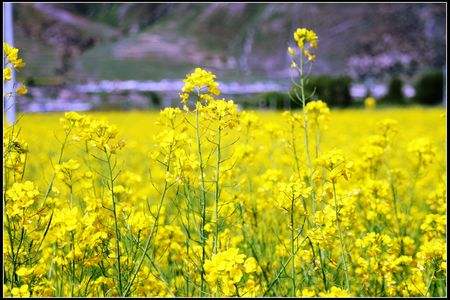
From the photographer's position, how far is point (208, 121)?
8.87 feet

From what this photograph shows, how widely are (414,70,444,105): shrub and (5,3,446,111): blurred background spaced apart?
0.04m

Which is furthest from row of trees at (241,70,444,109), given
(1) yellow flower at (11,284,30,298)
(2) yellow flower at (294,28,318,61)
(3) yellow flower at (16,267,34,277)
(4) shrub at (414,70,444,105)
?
(1) yellow flower at (11,284,30,298)

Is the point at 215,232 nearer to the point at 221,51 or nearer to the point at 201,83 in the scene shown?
the point at 201,83

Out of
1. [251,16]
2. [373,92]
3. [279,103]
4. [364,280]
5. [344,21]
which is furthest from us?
[344,21]

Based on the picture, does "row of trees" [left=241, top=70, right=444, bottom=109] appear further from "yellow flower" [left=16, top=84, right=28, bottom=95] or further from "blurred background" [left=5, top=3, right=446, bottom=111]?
"yellow flower" [left=16, top=84, right=28, bottom=95]

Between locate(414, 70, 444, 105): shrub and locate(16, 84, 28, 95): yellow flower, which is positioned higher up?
locate(414, 70, 444, 105): shrub

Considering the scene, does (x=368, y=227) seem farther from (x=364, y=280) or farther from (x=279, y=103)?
(x=279, y=103)

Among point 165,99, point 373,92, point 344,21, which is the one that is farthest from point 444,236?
point 344,21

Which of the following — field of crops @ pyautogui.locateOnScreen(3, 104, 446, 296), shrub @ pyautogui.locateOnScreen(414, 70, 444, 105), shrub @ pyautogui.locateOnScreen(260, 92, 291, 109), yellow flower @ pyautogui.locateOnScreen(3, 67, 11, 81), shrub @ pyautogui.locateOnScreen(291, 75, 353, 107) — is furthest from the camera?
shrub @ pyautogui.locateOnScreen(414, 70, 444, 105)

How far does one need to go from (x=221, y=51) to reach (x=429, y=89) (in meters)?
11.9

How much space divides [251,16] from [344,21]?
379 inches

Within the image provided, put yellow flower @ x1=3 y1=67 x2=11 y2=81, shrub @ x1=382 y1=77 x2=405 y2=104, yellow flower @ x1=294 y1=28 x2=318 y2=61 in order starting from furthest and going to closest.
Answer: shrub @ x1=382 y1=77 x2=405 y2=104 < yellow flower @ x1=294 y1=28 x2=318 y2=61 < yellow flower @ x1=3 y1=67 x2=11 y2=81

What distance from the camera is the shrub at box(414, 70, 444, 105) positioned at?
26609 mm

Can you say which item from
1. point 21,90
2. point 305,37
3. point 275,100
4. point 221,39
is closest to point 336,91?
point 275,100
